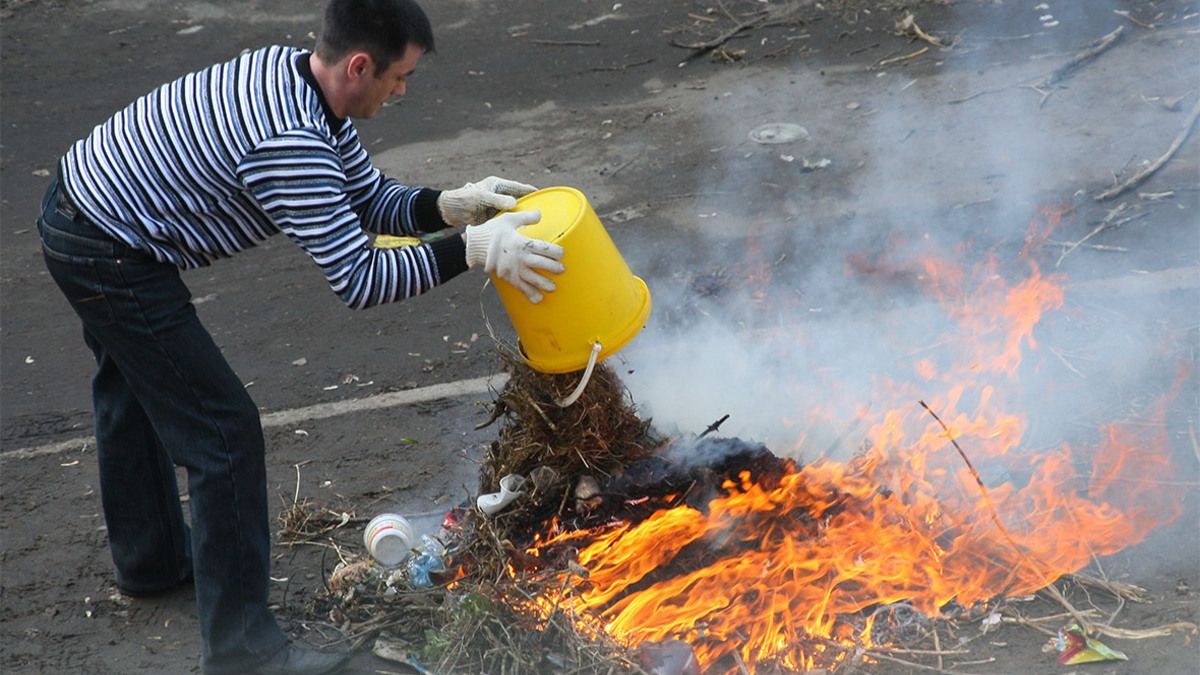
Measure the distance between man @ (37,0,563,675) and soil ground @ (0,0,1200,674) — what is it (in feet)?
1.63

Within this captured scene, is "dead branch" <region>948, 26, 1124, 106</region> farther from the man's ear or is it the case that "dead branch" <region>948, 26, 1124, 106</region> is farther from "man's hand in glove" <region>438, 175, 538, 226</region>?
the man's ear

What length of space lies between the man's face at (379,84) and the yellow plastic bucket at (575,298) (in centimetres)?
54

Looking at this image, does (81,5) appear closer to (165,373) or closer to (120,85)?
(120,85)

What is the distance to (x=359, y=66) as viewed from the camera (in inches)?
115

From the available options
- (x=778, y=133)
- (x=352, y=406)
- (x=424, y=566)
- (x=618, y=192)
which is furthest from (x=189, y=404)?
(x=778, y=133)

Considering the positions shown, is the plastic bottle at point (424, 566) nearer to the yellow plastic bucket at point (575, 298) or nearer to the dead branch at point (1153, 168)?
the yellow plastic bucket at point (575, 298)

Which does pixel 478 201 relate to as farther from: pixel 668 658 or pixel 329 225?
pixel 668 658

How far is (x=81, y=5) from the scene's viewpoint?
10.4 meters

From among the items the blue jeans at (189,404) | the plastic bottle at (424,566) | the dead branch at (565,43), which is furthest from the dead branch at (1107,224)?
the dead branch at (565,43)

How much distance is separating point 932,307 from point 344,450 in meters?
2.89

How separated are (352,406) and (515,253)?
2.35m

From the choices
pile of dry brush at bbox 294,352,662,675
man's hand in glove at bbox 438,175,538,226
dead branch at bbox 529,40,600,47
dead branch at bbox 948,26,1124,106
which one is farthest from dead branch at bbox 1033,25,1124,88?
man's hand in glove at bbox 438,175,538,226

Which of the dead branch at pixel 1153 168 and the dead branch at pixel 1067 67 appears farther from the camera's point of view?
the dead branch at pixel 1067 67

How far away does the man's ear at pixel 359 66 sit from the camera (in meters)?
2.89
